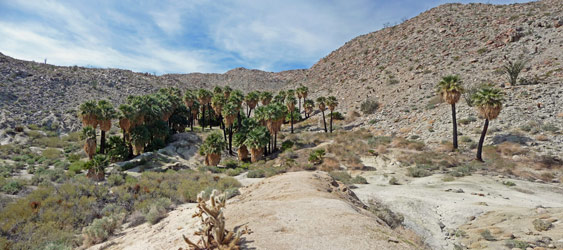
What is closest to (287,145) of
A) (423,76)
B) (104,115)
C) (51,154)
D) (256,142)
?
(256,142)

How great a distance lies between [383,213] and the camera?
10.5m

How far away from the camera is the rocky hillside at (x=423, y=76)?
31672 mm

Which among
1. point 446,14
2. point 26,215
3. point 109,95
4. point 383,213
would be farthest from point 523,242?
point 446,14

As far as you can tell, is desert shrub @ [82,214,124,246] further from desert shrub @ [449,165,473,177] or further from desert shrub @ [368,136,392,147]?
desert shrub @ [368,136,392,147]

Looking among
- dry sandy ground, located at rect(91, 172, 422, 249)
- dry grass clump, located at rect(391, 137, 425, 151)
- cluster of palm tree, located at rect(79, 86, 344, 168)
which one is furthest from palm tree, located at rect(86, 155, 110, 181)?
dry grass clump, located at rect(391, 137, 425, 151)

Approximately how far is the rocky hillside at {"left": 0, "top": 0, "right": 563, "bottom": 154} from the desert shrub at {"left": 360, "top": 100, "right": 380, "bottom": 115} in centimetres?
126

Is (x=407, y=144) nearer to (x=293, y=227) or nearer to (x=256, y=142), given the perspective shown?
(x=256, y=142)

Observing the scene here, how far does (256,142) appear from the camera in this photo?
113ft

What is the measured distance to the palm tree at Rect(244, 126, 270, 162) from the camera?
34375mm

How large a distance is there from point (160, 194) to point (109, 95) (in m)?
58.4

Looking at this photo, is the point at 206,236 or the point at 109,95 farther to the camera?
the point at 109,95

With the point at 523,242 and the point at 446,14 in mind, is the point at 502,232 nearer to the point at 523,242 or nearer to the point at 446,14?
the point at 523,242

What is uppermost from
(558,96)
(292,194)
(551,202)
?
(558,96)

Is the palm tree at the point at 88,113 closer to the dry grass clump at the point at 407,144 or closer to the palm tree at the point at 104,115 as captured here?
the palm tree at the point at 104,115
